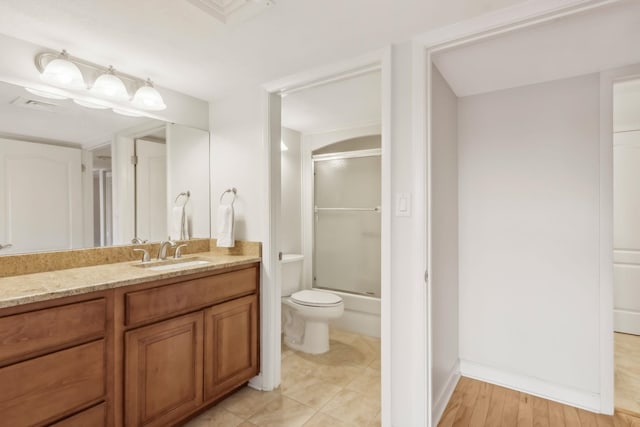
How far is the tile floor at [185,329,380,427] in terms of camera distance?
1818mm

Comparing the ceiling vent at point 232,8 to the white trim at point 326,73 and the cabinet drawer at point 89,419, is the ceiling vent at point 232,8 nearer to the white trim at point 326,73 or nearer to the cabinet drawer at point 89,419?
the white trim at point 326,73

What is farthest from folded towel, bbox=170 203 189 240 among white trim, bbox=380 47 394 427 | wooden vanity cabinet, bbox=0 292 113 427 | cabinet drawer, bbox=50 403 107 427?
white trim, bbox=380 47 394 427

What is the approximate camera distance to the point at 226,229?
219 centimetres

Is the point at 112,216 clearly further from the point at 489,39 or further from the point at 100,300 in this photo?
the point at 489,39

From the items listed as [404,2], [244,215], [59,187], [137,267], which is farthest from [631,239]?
[59,187]

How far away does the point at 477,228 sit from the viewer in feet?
7.70

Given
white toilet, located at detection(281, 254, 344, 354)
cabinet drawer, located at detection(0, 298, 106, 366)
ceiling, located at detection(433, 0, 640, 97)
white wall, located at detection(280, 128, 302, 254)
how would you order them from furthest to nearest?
white wall, located at detection(280, 128, 302, 254)
white toilet, located at detection(281, 254, 344, 354)
ceiling, located at detection(433, 0, 640, 97)
cabinet drawer, located at detection(0, 298, 106, 366)

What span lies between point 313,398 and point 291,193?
2.00m

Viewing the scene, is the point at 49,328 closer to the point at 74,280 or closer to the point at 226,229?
the point at 74,280

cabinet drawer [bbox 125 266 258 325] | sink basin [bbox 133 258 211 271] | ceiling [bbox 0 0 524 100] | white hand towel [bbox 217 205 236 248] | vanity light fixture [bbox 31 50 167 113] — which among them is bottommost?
cabinet drawer [bbox 125 266 258 325]

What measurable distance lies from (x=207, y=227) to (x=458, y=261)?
1.90 metres

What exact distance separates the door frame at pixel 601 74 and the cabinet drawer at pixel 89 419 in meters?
1.51

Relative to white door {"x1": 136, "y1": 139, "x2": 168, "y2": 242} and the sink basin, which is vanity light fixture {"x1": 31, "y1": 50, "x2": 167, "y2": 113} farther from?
the sink basin

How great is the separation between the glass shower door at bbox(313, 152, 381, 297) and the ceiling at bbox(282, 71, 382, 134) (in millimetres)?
342
